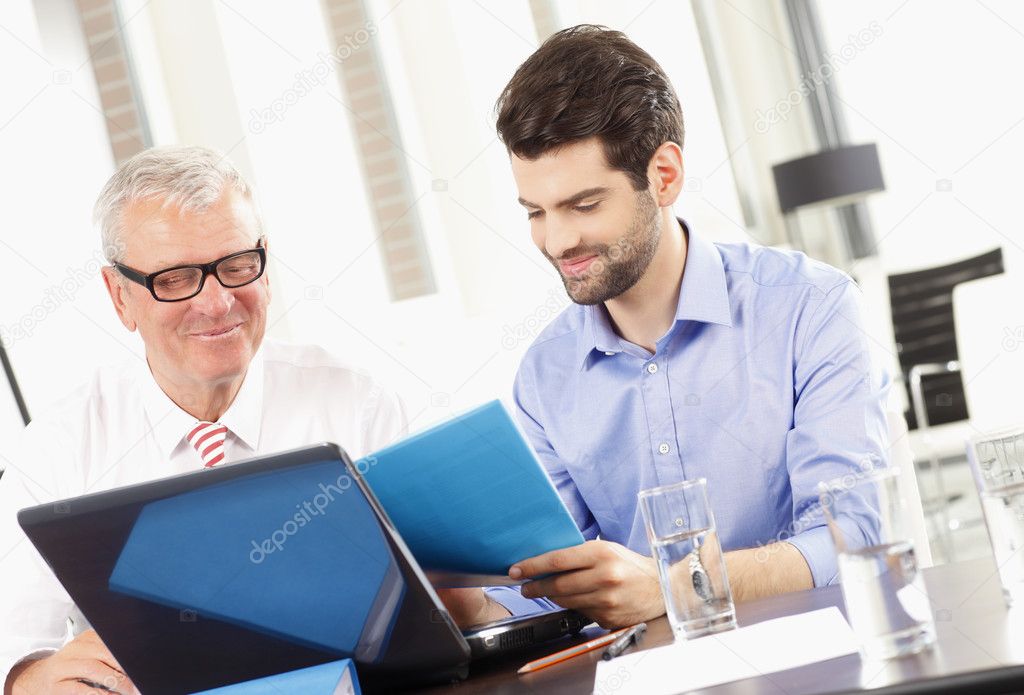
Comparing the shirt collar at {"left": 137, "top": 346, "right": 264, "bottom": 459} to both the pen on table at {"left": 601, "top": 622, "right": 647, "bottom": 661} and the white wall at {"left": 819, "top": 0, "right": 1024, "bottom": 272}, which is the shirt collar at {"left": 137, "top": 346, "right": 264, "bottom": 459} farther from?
the white wall at {"left": 819, "top": 0, "right": 1024, "bottom": 272}

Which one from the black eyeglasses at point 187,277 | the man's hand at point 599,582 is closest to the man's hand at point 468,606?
the man's hand at point 599,582

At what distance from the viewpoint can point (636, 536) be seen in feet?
5.44

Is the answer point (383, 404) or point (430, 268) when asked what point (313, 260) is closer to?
point (430, 268)

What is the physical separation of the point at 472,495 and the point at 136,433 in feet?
2.95

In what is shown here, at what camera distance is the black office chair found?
4.41 metres

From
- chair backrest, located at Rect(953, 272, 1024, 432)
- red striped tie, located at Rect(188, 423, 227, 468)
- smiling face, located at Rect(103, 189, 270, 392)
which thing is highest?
smiling face, located at Rect(103, 189, 270, 392)

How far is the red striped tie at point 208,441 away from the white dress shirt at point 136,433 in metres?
0.01

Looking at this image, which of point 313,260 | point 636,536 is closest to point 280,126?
point 313,260

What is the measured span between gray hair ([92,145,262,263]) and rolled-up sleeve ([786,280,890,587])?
880 millimetres

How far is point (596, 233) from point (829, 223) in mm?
4723

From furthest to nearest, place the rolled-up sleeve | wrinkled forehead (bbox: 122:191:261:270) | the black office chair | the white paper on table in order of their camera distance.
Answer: the black office chair < wrinkled forehead (bbox: 122:191:261:270) < the rolled-up sleeve < the white paper on table

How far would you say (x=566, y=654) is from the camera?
1096mm

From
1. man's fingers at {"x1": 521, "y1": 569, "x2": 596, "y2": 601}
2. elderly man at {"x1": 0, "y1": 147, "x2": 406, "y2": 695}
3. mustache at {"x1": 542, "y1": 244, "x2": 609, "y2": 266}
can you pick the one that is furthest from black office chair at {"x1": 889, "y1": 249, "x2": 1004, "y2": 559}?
man's fingers at {"x1": 521, "y1": 569, "x2": 596, "y2": 601}

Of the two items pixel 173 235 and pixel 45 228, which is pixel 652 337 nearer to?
pixel 173 235
